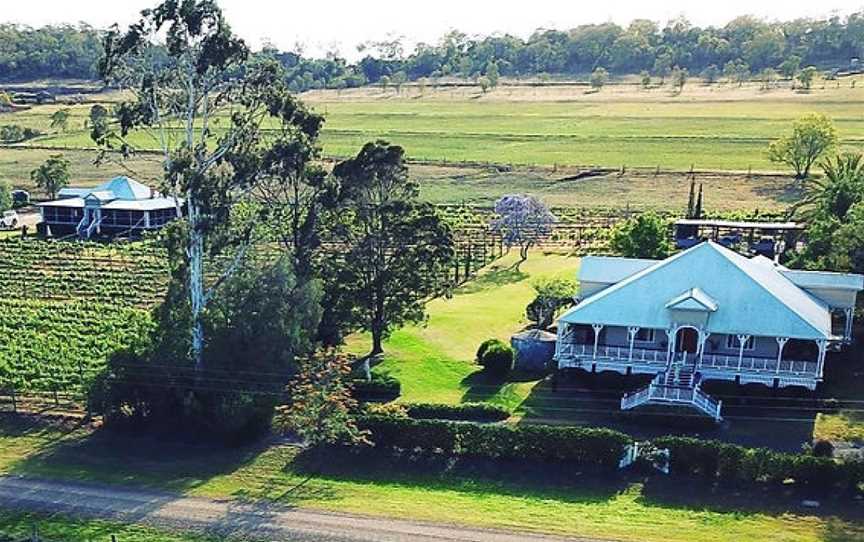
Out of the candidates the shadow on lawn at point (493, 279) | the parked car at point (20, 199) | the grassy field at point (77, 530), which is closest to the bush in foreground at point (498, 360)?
the shadow on lawn at point (493, 279)

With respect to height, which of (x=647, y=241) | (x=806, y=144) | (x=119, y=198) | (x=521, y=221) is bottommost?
(x=119, y=198)

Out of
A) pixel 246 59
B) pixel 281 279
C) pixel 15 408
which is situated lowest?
pixel 15 408

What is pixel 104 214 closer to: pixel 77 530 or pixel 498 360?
pixel 498 360

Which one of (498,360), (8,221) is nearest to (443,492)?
(498,360)

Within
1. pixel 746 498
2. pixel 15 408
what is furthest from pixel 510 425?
pixel 15 408

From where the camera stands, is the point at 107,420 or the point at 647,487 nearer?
the point at 647,487

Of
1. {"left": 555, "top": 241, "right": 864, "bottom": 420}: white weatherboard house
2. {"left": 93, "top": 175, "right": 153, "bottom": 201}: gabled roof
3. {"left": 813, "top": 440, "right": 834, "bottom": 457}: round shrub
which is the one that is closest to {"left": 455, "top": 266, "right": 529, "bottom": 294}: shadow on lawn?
{"left": 555, "top": 241, "right": 864, "bottom": 420}: white weatherboard house

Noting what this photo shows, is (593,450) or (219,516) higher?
(593,450)

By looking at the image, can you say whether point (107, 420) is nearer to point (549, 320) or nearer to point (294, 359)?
point (294, 359)
